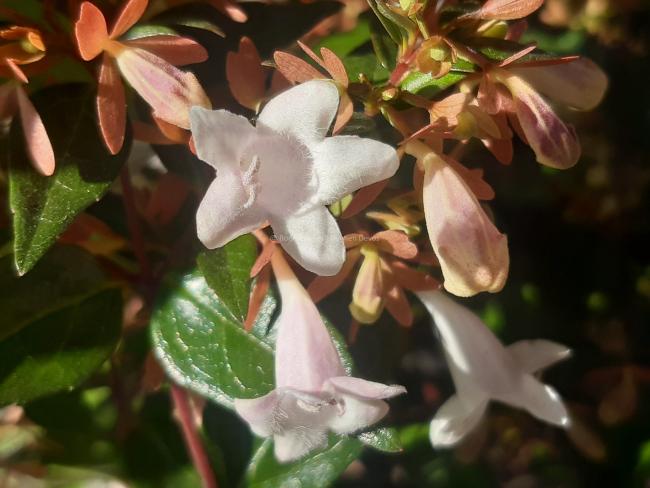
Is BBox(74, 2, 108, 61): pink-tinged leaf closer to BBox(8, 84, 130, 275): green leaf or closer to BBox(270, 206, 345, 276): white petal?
BBox(8, 84, 130, 275): green leaf

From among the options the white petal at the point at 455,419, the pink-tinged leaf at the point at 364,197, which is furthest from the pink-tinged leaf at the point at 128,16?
the white petal at the point at 455,419

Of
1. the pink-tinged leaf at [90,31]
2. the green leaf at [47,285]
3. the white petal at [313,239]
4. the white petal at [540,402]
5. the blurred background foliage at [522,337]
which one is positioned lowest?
the blurred background foliage at [522,337]

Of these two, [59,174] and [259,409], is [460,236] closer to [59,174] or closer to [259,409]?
[259,409]

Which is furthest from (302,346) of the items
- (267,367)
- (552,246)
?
(552,246)

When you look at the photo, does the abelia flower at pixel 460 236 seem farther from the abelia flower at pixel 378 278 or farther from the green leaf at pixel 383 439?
the green leaf at pixel 383 439

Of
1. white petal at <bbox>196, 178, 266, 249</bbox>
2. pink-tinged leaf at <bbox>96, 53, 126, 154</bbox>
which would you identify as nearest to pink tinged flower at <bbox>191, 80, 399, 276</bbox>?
white petal at <bbox>196, 178, 266, 249</bbox>

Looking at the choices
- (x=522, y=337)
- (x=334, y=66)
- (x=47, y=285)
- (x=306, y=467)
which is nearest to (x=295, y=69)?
(x=334, y=66)

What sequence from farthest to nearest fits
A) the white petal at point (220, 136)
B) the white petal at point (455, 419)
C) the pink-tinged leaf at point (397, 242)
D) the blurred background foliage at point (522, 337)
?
the blurred background foliage at point (522, 337), the white petal at point (455, 419), the pink-tinged leaf at point (397, 242), the white petal at point (220, 136)
